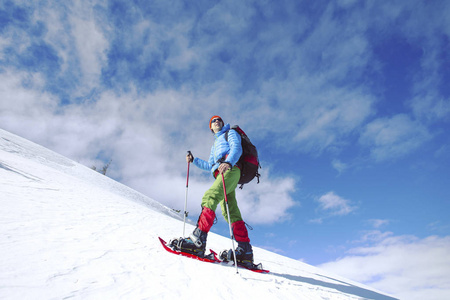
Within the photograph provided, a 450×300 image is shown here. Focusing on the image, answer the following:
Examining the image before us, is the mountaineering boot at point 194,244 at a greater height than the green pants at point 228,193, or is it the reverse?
the green pants at point 228,193

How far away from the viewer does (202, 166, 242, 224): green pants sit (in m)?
3.61

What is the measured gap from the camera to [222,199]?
12.4 feet

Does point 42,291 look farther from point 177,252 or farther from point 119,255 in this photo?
point 177,252

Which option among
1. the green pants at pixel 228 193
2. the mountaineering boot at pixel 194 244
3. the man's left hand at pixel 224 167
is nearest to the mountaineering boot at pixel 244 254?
the green pants at pixel 228 193

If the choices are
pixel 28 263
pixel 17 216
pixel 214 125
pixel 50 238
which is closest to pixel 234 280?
pixel 28 263

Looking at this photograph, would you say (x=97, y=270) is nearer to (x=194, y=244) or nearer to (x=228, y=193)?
(x=194, y=244)

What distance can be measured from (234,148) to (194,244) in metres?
1.68

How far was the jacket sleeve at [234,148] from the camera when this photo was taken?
3789mm

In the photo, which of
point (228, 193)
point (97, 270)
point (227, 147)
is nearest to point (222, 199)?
point (228, 193)

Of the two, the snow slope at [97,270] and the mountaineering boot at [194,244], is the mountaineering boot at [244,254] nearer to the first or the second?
the mountaineering boot at [194,244]

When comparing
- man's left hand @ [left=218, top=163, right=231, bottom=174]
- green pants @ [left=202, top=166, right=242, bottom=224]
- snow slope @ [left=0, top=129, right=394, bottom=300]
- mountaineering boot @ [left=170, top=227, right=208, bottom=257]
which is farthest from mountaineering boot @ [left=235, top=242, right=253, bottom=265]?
man's left hand @ [left=218, top=163, right=231, bottom=174]

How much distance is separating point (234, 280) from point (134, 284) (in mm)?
1072

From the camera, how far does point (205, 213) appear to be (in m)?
3.53

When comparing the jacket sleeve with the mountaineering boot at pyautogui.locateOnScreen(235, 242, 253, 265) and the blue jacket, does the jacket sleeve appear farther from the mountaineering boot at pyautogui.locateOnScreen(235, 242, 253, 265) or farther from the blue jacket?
the mountaineering boot at pyautogui.locateOnScreen(235, 242, 253, 265)
